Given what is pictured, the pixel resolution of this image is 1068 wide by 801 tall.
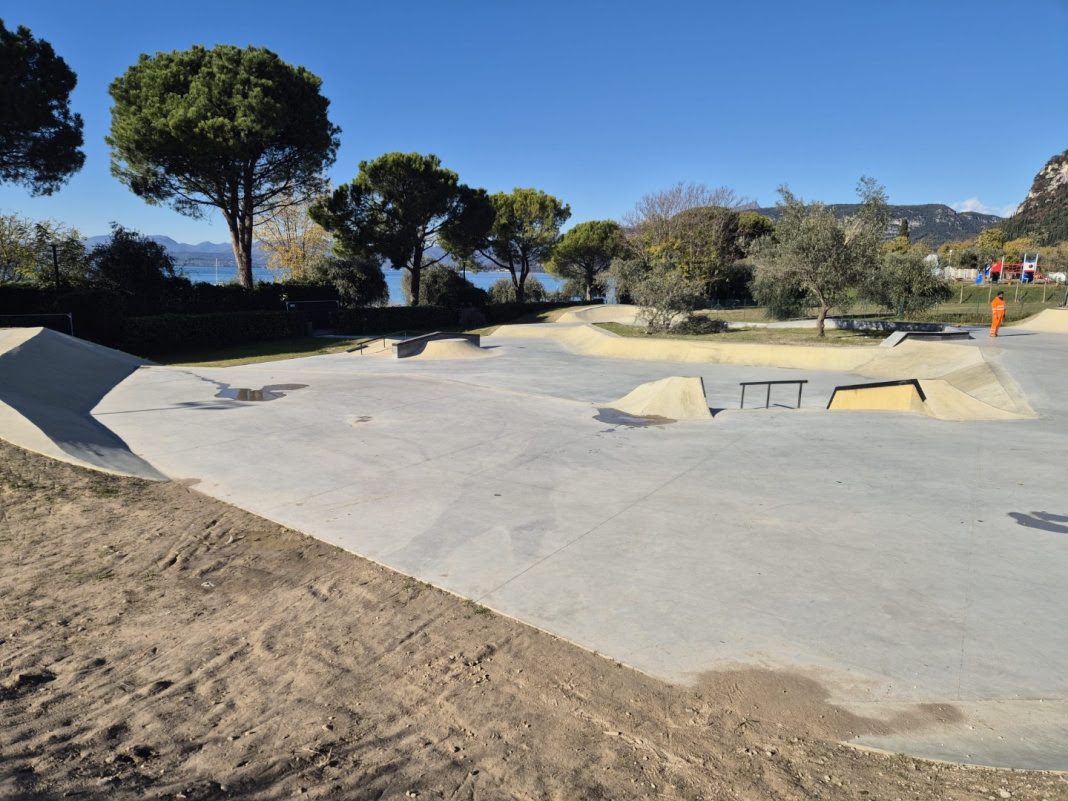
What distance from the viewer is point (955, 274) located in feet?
205

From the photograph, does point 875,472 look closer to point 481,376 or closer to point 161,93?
point 481,376

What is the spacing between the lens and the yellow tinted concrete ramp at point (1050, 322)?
24266mm

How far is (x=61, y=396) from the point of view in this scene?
1162 cm

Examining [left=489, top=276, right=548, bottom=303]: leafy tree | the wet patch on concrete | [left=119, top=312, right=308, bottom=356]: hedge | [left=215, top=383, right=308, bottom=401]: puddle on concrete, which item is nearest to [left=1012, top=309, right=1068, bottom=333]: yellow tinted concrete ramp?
the wet patch on concrete

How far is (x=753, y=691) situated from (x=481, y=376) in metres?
13.5

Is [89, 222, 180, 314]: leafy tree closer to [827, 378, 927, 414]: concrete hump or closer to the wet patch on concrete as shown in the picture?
[827, 378, 927, 414]: concrete hump

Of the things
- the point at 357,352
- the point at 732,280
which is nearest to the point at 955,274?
the point at 732,280

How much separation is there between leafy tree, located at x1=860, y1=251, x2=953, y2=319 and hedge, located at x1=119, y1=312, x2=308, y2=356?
81.3 ft

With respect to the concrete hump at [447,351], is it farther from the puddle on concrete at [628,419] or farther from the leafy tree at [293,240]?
the leafy tree at [293,240]

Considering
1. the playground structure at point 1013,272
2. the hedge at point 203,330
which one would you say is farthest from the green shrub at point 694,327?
the playground structure at point 1013,272

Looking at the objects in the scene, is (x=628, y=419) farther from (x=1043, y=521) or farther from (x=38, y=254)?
(x=38, y=254)

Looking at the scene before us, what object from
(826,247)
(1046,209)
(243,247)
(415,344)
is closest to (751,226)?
(826,247)

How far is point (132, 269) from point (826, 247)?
1052 inches

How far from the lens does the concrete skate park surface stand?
3.76 metres
